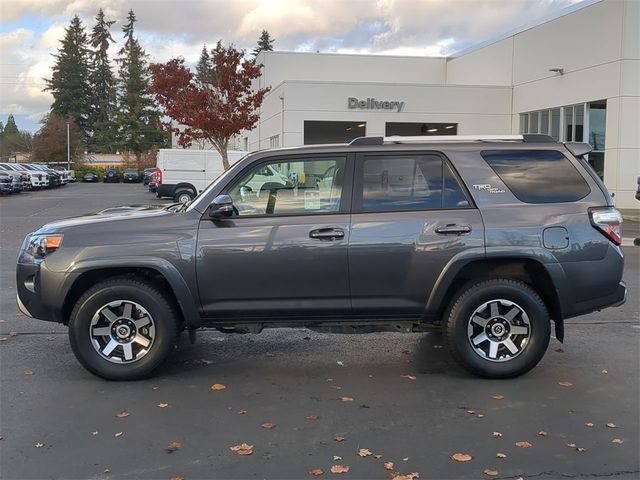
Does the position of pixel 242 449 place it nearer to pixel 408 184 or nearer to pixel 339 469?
pixel 339 469

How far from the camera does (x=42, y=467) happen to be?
3.76m

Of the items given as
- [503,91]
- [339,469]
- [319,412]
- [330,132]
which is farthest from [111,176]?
[339,469]

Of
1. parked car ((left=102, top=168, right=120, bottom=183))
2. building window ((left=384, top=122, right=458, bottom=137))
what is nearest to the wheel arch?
building window ((left=384, top=122, right=458, bottom=137))

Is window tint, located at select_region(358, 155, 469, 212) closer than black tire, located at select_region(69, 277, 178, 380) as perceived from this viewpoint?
No

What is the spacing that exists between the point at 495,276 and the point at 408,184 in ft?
3.47

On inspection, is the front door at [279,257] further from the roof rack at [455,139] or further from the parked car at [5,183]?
the parked car at [5,183]

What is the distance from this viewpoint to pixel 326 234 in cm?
510

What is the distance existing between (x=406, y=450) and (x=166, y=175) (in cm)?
2496

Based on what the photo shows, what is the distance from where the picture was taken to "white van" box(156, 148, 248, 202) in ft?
90.4

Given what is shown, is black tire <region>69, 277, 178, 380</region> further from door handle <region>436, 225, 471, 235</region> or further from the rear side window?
the rear side window

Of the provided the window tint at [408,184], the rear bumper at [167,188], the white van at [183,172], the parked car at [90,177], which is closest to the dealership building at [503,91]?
the white van at [183,172]

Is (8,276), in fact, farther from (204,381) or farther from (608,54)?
(608,54)

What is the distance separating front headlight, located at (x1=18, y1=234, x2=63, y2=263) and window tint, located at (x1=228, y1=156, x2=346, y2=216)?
145 centimetres

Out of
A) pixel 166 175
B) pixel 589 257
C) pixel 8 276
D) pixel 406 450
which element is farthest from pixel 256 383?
pixel 166 175
